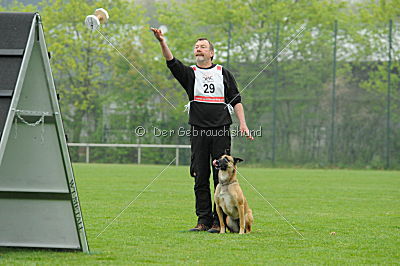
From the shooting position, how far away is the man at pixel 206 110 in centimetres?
680

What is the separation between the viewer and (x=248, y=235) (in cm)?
658

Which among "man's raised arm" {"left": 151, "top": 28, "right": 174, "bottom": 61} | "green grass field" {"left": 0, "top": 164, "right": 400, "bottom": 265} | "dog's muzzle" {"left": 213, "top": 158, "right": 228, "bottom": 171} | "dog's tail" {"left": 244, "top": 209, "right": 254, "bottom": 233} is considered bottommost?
"green grass field" {"left": 0, "top": 164, "right": 400, "bottom": 265}

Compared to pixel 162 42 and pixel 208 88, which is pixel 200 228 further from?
pixel 162 42

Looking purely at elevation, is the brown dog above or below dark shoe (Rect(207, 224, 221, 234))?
above

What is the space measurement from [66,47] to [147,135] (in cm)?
560

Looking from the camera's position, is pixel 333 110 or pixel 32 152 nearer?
pixel 32 152

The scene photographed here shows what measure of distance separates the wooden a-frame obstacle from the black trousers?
2044 millimetres

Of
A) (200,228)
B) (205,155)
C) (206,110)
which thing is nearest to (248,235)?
(200,228)

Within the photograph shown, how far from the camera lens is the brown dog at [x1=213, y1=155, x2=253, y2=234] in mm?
6711

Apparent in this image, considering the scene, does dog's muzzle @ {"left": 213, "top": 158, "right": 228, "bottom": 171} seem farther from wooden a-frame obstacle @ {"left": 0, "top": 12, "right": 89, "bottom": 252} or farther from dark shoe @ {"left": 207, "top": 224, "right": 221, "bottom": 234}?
wooden a-frame obstacle @ {"left": 0, "top": 12, "right": 89, "bottom": 252}

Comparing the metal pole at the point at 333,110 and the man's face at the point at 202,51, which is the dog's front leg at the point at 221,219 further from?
the metal pole at the point at 333,110

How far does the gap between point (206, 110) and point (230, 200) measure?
2.99 feet

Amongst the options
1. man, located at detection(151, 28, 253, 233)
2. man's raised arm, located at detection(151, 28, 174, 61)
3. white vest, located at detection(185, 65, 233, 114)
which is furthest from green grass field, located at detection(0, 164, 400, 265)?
man's raised arm, located at detection(151, 28, 174, 61)

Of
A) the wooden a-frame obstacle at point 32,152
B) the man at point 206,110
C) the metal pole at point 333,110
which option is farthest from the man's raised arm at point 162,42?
the metal pole at point 333,110
